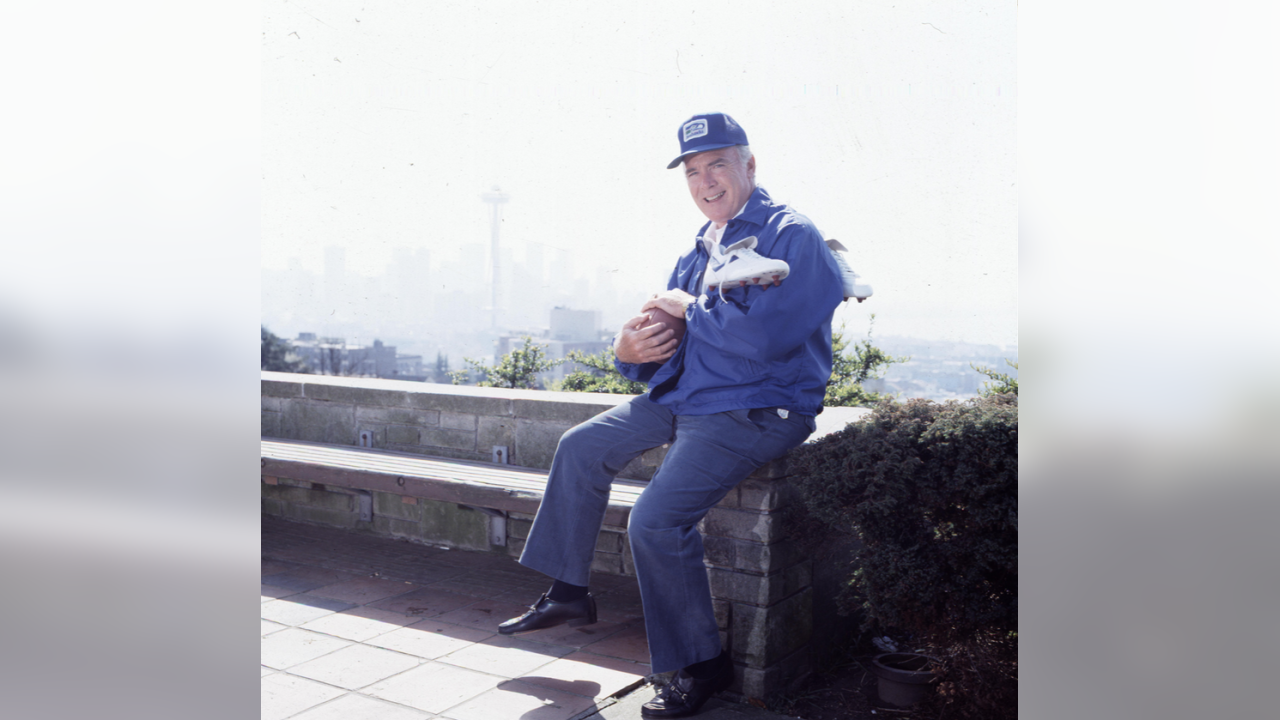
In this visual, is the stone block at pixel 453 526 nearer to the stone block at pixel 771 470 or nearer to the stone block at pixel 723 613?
the stone block at pixel 723 613

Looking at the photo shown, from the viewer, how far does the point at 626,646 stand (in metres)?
3.52

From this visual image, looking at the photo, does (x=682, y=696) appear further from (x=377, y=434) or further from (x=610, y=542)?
(x=377, y=434)

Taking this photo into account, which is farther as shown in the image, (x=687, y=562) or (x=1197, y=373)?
(x=687, y=562)

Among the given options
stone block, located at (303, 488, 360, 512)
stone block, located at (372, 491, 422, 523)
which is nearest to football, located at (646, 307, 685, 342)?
stone block, located at (372, 491, 422, 523)

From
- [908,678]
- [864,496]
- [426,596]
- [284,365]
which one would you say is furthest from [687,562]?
[284,365]

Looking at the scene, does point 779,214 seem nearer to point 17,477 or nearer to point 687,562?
point 687,562

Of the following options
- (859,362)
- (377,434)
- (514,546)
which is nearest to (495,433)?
(514,546)

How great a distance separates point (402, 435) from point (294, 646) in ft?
6.32

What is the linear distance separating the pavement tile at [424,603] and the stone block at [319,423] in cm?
162

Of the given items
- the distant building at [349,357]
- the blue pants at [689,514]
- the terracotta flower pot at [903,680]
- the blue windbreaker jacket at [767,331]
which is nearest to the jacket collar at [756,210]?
the blue windbreaker jacket at [767,331]

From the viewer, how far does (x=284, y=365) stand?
47.1ft

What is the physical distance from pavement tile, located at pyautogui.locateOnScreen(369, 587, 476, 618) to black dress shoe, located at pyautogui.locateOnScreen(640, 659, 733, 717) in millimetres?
1408

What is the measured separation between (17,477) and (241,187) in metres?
0.30

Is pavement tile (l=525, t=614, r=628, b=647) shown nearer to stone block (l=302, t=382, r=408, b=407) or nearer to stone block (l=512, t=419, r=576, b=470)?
stone block (l=512, t=419, r=576, b=470)
